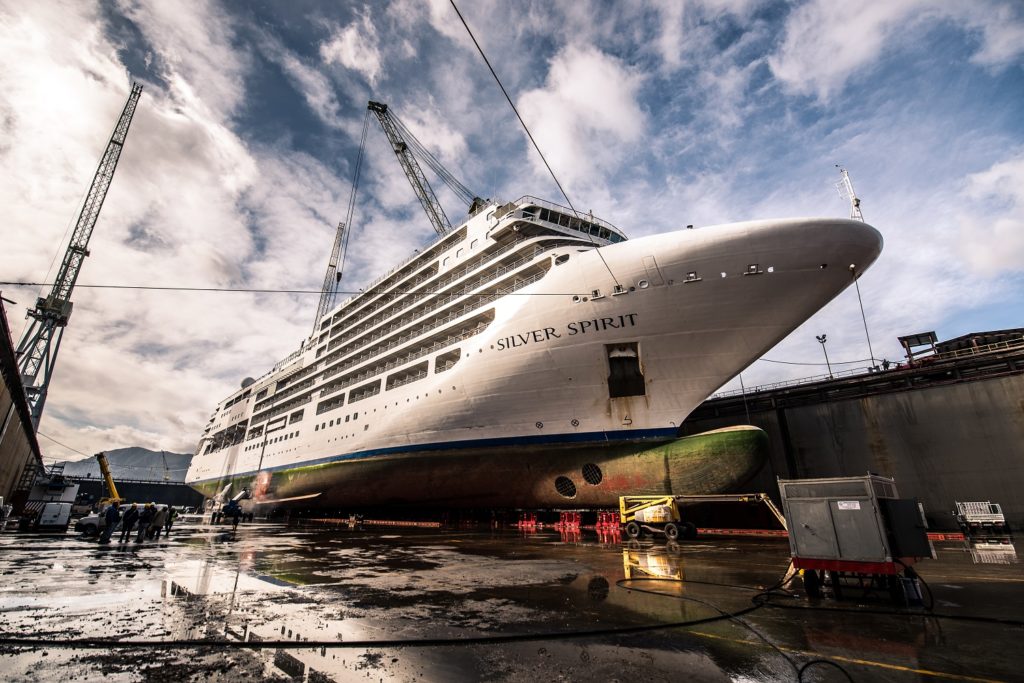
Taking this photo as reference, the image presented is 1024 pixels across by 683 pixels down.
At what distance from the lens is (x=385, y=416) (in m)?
23.2

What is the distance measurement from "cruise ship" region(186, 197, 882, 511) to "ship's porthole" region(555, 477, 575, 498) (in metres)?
0.08

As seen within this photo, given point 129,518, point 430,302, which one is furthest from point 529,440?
point 129,518

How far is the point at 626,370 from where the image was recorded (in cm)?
1734

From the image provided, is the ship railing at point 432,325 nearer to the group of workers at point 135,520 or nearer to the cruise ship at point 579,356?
the cruise ship at point 579,356

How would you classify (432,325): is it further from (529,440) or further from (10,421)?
(10,421)

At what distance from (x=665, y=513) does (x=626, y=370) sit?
541cm

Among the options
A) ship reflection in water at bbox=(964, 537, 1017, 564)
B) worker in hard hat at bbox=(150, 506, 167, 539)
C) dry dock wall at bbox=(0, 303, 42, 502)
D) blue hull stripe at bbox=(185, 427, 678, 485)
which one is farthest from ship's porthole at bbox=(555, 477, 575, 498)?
dry dock wall at bbox=(0, 303, 42, 502)

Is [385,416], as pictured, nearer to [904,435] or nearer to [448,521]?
[448,521]

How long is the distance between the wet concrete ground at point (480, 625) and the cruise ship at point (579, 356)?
8374 mm

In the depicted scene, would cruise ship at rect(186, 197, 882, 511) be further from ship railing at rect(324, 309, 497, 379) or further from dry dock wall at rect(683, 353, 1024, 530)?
dry dock wall at rect(683, 353, 1024, 530)

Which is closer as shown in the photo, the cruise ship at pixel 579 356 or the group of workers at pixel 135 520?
the group of workers at pixel 135 520

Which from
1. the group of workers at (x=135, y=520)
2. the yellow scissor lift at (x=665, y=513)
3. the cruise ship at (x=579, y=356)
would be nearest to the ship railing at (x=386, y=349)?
the cruise ship at (x=579, y=356)

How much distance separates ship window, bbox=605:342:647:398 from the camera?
1730 centimetres

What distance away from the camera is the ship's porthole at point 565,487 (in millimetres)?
18413
